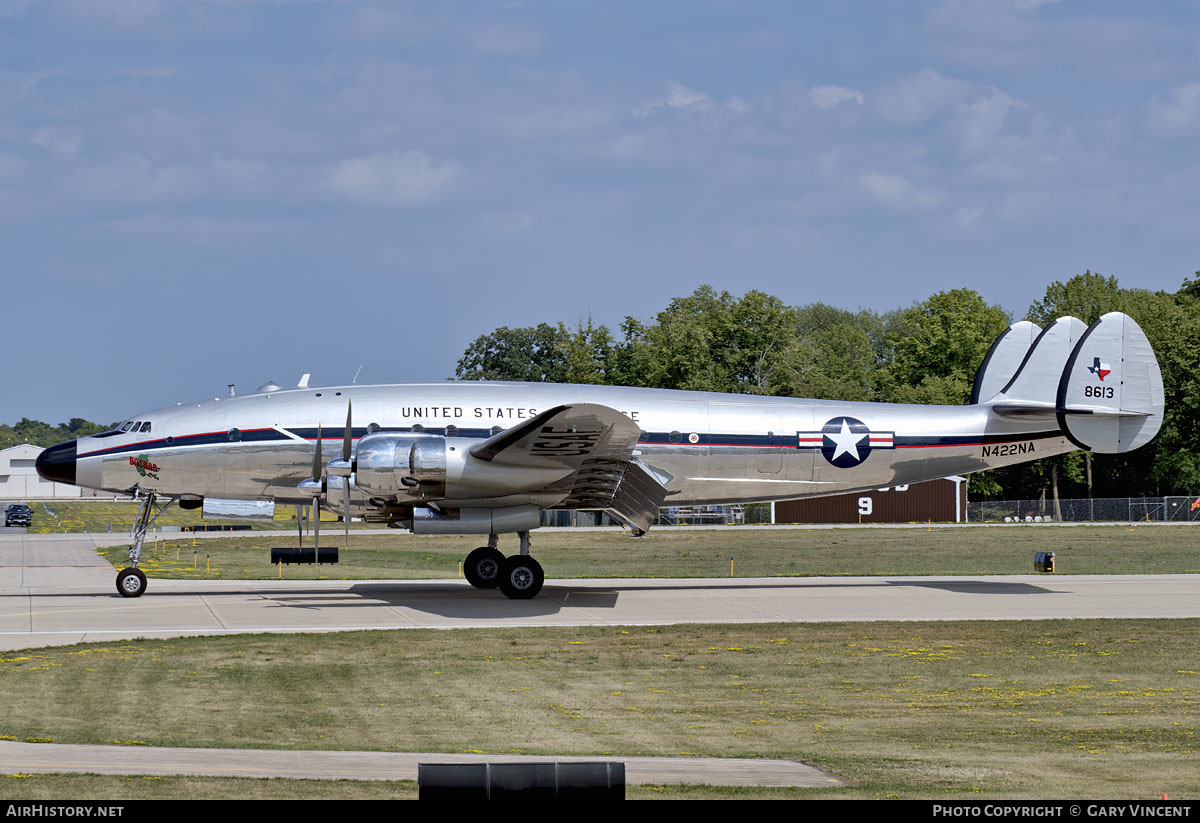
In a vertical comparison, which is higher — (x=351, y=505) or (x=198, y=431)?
(x=198, y=431)

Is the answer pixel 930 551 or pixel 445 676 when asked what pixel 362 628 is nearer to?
pixel 445 676

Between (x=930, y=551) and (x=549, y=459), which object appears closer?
(x=549, y=459)

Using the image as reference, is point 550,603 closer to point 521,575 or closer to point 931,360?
point 521,575

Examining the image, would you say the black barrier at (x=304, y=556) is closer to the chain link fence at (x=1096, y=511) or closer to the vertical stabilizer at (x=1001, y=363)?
the vertical stabilizer at (x=1001, y=363)

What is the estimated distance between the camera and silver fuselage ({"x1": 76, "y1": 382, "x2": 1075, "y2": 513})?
23.0m

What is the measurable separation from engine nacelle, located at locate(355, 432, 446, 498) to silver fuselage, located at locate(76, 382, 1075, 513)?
1677 mm

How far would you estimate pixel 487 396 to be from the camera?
23.5 metres

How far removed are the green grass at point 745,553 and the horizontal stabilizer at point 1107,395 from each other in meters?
8.39

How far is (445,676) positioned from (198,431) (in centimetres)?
1070

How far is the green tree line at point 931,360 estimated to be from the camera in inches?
2810

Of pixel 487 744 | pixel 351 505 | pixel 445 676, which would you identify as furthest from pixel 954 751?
pixel 351 505

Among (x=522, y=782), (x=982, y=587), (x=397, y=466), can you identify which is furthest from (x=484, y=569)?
(x=522, y=782)

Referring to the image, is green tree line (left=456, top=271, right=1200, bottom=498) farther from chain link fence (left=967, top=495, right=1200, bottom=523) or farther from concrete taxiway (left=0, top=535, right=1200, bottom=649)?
concrete taxiway (left=0, top=535, right=1200, bottom=649)

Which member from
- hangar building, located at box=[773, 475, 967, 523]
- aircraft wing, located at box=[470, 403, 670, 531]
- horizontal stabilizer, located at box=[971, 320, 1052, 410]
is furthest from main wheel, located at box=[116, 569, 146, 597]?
hangar building, located at box=[773, 475, 967, 523]
